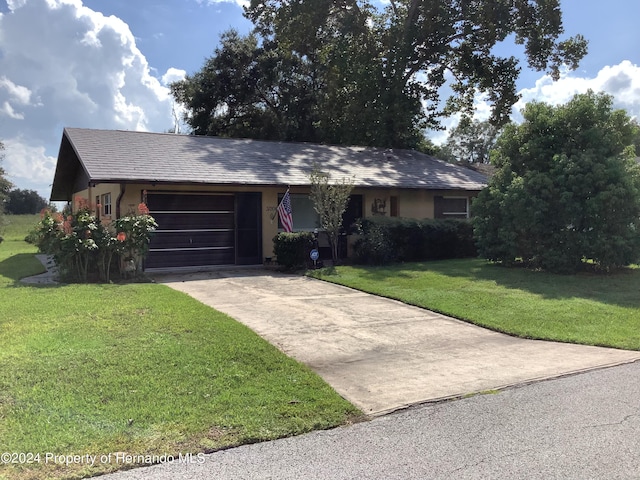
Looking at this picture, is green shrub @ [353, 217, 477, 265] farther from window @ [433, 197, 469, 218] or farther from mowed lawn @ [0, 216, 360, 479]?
mowed lawn @ [0, 216, 360, 479]

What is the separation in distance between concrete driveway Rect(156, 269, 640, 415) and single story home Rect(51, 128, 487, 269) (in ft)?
15.2

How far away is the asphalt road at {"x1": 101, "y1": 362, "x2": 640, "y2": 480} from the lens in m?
3.45

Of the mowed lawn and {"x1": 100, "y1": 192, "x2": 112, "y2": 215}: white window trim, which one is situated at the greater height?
{"x1": 100, "y1": 192, "x2": 112, "y2": 215}: white window trim

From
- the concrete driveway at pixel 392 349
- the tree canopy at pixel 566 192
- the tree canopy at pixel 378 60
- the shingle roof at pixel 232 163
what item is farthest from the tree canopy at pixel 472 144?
the concrete driveway at pixel 392 349

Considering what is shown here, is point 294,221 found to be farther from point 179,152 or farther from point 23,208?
point 23,208

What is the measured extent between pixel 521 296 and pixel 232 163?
31.4 ft

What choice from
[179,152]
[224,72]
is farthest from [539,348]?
[224,72]

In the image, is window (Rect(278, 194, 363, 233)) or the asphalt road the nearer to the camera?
the asphalt road

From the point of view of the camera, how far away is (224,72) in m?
31.7

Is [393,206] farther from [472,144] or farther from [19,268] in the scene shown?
[472,144]

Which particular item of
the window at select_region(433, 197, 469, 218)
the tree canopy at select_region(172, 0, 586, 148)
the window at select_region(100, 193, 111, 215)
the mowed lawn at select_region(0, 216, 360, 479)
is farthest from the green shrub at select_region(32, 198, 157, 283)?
the tree canopy at select_region(172, 0, 586, 148)

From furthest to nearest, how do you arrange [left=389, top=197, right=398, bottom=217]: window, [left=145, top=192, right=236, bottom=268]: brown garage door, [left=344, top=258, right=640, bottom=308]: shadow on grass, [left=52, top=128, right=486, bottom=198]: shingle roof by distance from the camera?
[left=389, top=197, right=398, bottom=217]: window
[left=145, top=192, right=236, bottom=268]: brown garage door
[left=52, top=128, right=486, bottom=198]: shingle roof
[left=344, top=258, right=640, bottom=308]: shadow on grass

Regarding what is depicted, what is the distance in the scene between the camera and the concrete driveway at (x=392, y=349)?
17.2 ft

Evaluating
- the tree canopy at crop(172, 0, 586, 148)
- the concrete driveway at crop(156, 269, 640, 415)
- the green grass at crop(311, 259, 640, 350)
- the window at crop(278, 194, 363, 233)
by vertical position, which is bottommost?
the concrete driveway at crop(156, 269, 640, 415)
